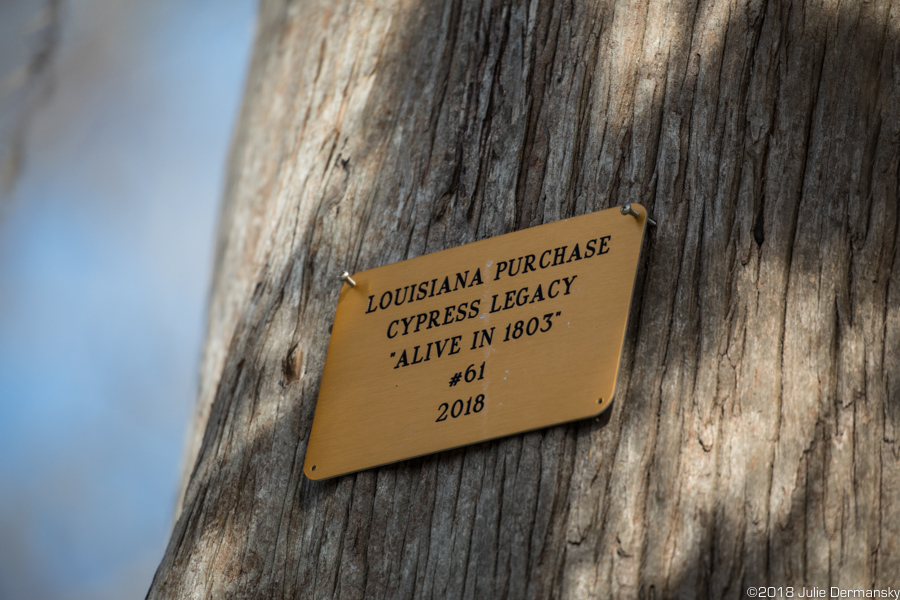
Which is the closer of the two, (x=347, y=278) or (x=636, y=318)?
(x=636, y=318)

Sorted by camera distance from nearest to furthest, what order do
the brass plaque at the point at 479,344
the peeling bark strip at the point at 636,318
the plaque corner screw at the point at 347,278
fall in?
the peeling bark strip at the point at 636,318 < the brass plaque at the point at 479,344 < the plaque corner screw at the point at 347,278

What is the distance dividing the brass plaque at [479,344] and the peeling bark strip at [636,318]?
2.4 inches

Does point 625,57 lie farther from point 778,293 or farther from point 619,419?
point 619,419

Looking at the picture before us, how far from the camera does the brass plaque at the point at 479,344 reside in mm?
1693

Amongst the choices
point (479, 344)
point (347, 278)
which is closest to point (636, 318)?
point (479, 344)

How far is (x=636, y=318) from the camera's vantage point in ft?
5.68

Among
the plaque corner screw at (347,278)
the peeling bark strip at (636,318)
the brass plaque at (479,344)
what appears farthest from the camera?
the plaque corner screw at (347,278)

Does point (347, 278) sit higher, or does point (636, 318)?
point (347, 278)

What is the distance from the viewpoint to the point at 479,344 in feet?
5.97

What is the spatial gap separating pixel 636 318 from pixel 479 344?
0.37 m

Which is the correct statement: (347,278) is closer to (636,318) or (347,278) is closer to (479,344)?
(479,344)

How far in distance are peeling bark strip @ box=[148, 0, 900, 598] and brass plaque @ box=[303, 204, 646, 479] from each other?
6cm

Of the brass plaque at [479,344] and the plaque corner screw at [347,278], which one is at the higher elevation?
the plaque corner screw at [347,278]

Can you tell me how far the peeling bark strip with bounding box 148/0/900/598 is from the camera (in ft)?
4.99
